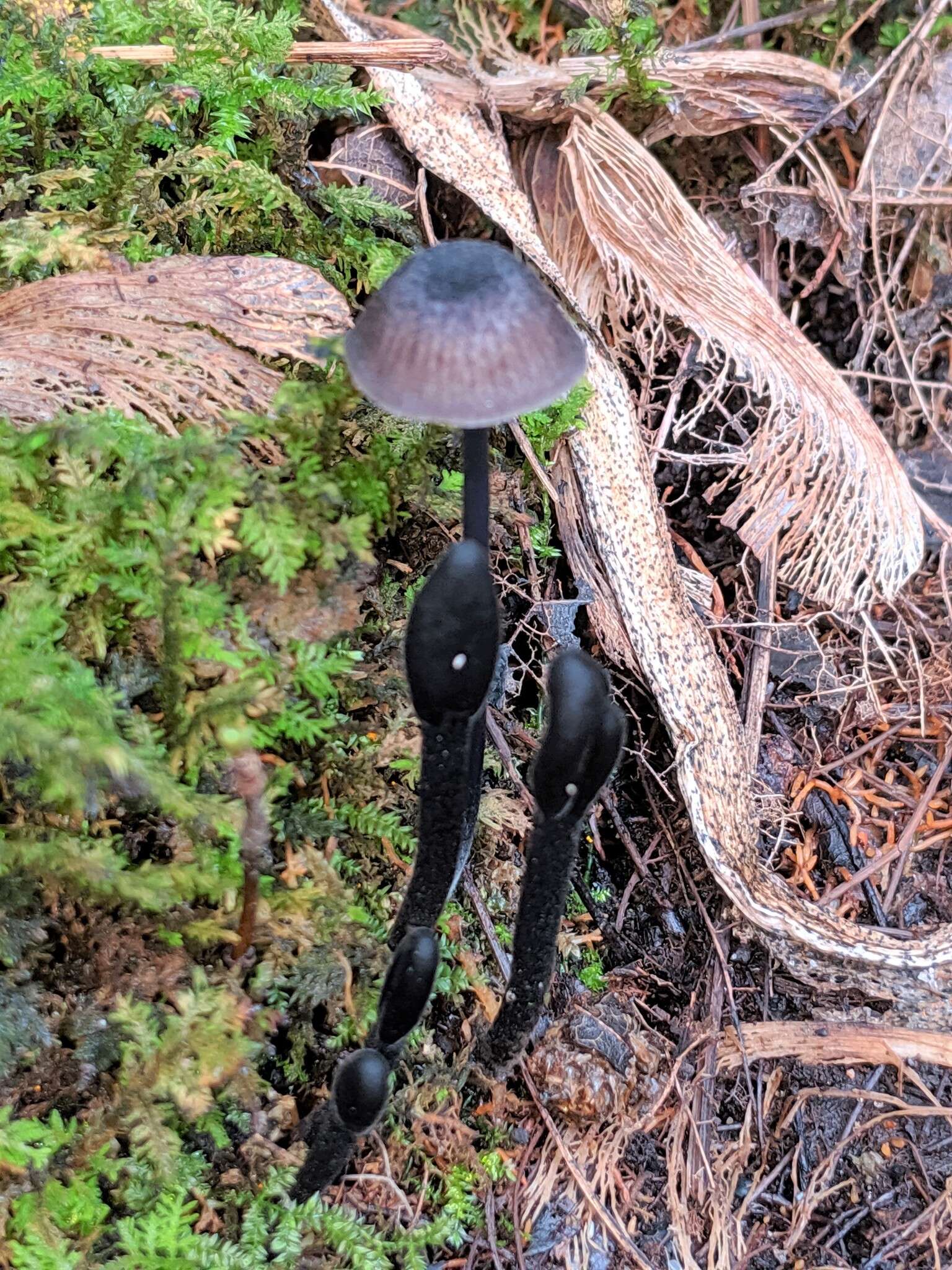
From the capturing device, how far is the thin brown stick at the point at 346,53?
208 cm

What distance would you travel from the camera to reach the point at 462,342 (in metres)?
1.25

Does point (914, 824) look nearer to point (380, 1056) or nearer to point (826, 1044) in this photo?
point (826, 1044)

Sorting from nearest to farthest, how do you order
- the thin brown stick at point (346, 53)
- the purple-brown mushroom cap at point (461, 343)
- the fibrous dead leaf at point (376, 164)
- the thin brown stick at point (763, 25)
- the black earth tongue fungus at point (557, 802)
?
the purple-brown mushroom cap at point (461, 343) < the black earth tongue fungus at point (557, 802) < the thin brown stick at point (346, 53) < the fibrous dead leaf at point (376, 164) < the thin brown stick at point (763, 25)

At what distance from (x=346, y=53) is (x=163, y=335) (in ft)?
2.86

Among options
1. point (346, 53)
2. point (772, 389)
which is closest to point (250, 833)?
point (772, 389)

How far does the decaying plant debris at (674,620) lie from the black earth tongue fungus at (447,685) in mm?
316

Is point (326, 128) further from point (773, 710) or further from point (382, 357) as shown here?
point (773, 710)

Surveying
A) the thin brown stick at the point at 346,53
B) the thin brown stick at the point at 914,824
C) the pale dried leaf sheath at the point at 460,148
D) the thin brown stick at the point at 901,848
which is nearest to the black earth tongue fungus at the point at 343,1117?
the thin brown stick at the point at 901,848

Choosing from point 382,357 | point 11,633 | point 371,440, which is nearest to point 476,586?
point 382,357

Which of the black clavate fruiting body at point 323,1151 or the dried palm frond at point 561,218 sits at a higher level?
the dried palm frond at point 561,218

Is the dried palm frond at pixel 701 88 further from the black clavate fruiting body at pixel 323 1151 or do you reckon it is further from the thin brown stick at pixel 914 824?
the black clavate fruiting body at pixel 323 1151

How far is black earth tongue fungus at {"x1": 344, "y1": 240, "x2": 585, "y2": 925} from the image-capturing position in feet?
4.09

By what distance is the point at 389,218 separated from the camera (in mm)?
2186

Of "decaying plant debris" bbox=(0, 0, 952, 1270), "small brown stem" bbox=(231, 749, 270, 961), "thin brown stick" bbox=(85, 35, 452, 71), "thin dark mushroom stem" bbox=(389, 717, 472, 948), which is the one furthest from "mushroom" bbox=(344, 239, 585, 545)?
"thin brown stick" bbox=(85, 35, 452, 71)
